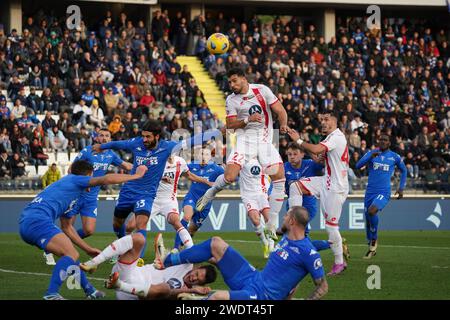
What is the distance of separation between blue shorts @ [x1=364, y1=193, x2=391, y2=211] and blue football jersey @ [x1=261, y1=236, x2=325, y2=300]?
30.9ft

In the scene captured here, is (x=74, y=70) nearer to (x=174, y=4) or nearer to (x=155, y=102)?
(x=155, y=102)

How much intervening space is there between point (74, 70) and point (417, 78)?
46.1ft

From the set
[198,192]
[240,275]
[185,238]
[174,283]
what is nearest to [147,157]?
[185,238]

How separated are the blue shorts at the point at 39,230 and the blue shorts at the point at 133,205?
11.1ft

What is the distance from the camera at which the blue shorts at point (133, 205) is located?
15680 mm

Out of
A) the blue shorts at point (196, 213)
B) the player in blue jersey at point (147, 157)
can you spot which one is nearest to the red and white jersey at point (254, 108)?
the player in blue jersey at point (147, 157)

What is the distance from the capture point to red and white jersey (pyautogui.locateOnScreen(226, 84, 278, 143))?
55.7ft

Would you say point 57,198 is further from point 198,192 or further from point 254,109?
point 198,192

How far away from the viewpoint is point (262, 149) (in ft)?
56.5

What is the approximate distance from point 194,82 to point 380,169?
47.5ft

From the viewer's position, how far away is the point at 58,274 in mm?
12031

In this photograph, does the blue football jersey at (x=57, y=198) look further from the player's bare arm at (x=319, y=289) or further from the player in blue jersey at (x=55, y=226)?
the player's bare arm at (x=319, y=289)
